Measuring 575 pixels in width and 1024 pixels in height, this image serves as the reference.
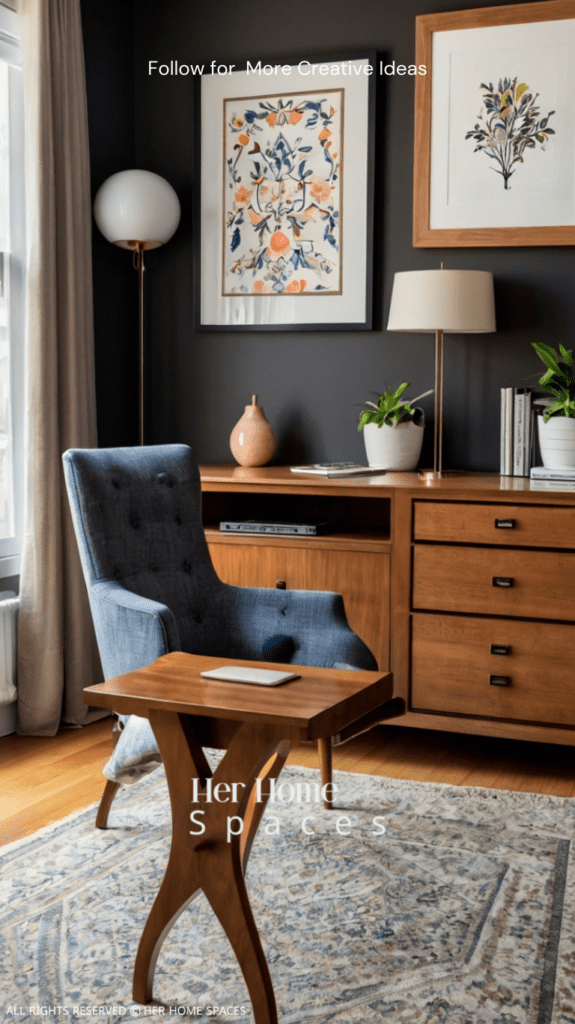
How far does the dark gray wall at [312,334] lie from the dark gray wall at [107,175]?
23 mm

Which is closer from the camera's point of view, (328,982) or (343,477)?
(328,982)

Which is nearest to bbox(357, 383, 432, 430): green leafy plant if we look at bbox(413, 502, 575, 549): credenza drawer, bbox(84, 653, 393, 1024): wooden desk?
bbox(413, 502, 575, 549): credenza drawer

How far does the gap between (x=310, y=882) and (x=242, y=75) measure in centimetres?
272

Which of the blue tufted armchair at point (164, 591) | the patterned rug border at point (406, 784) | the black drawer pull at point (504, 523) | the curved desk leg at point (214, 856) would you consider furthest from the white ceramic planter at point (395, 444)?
the curved desk leg at point (214, 856)

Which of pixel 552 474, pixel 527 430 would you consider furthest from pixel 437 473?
pixel 552 474

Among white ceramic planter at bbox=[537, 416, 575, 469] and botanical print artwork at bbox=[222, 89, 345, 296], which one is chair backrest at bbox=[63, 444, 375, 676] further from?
botanical print artwork at bbox=[222, 89, 345, 296]

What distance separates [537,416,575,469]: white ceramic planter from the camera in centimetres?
298

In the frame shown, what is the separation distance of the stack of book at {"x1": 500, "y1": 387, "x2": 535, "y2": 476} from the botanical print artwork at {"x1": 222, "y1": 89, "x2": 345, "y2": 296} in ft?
2.51

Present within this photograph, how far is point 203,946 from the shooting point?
184 centimetres

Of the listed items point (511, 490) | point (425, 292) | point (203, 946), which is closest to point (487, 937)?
point (203, 946)

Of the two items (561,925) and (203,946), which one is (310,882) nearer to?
(203,946)

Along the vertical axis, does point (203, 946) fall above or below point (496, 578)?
below

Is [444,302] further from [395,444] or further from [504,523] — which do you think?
[504,523]

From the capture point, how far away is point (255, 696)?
1.64 m
